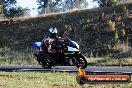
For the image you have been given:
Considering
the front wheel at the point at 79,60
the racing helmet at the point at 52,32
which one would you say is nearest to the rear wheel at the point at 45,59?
the racing helmet at the point at 52,32

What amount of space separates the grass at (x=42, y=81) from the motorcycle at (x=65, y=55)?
4.21 metres

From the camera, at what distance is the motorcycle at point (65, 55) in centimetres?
1062

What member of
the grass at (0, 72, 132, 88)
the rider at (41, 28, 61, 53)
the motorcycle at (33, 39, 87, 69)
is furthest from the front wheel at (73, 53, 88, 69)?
the grass at (0, 72, 132, 88)

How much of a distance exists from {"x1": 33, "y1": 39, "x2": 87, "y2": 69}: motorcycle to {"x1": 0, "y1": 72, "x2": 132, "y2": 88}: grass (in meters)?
4.21

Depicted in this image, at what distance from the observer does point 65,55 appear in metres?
10.8

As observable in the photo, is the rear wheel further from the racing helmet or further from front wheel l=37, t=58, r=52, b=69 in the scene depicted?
the racing helmet

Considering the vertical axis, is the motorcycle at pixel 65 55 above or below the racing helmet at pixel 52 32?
below

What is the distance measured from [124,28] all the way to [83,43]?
466cm

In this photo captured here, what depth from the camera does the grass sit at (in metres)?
15.8

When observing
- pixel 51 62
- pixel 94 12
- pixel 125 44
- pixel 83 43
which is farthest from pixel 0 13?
pixel 51 62

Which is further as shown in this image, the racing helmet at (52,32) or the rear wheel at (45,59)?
the rear wheel at (45,59)

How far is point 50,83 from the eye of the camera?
641 inches

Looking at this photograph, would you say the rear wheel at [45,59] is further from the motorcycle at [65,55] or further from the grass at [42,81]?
the grass at [42,81]

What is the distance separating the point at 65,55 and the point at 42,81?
5.99 metres
